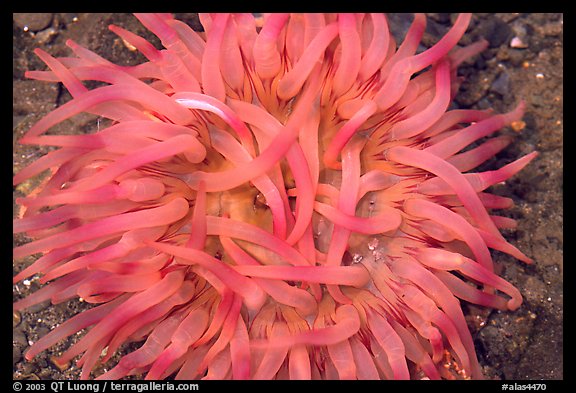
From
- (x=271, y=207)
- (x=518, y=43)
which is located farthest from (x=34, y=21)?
(x=518, y=43)

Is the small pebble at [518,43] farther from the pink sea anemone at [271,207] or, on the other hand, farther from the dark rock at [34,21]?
the dark rock at [34,21]

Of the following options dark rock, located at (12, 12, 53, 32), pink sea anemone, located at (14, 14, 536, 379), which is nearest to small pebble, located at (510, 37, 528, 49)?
pink sea anemone, located at (14, 14, 536, 379)

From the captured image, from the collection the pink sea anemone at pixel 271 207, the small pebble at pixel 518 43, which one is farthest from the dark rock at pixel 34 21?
the small pebble at pixel 518 43

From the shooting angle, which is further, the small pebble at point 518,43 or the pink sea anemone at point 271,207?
the small pebble at point 518,43

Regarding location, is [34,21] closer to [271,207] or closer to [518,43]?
[271,207]

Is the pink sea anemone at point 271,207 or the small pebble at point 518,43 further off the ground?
the pink sea anemone at point 271,207

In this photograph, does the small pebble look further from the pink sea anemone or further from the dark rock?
the dark rock

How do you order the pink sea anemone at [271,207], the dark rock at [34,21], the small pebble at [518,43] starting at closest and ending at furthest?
the pink sea anemone at [271,207] < the dark rock at [34,21] < the small pebble at [518,43]
